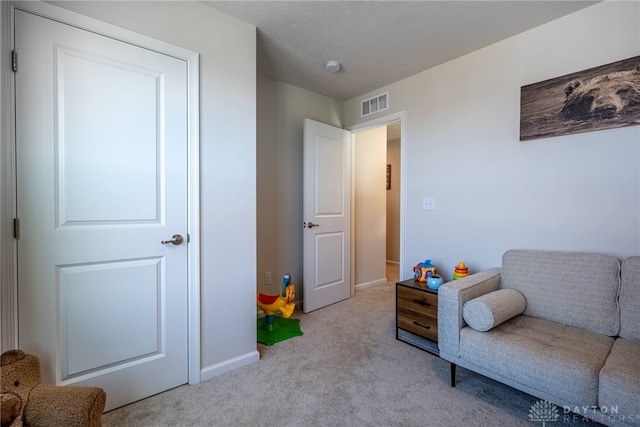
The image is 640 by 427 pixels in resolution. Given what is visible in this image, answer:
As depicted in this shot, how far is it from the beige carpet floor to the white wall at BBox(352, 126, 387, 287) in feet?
5.36

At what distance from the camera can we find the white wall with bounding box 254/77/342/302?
2.91 metres

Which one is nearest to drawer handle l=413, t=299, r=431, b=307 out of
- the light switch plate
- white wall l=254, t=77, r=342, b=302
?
the light switch plate

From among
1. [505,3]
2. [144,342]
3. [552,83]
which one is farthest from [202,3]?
[552,83]

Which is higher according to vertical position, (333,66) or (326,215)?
(333,66)

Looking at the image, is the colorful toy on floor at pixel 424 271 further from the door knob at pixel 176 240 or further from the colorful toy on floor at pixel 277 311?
the door knob at pixel 176 240

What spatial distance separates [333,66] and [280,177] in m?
1.19

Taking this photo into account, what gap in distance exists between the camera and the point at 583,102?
1.85m

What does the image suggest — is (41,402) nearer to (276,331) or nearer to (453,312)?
(276,331)

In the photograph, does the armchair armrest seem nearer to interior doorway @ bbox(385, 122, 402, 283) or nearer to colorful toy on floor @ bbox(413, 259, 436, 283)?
colorful toy on floor @ bbox(413, 259, 436, 283)

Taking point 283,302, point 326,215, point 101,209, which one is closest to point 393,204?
point 326,215

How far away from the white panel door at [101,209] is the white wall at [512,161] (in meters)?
2.09

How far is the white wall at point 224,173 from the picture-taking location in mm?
1809

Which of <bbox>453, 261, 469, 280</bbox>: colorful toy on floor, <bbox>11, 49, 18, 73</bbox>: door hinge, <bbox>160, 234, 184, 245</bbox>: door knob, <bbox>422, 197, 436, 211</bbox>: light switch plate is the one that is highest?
<bbox>11, 49, 18, 73</bbox>: door hinge

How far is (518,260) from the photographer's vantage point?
78.2 inches
